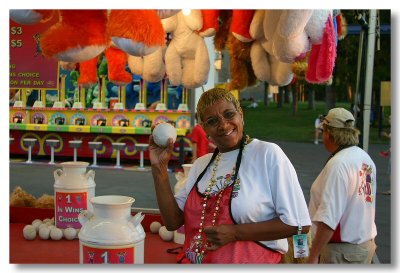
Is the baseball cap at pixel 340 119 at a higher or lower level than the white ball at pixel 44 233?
higher

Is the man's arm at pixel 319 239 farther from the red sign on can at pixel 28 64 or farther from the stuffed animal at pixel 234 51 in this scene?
the red sign on can at pixel 28 64

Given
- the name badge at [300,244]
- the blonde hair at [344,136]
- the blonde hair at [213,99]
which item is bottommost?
the name badge at [300,244]

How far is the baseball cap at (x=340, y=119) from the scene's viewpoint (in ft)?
7.37

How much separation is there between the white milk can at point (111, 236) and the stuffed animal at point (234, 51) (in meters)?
0.98

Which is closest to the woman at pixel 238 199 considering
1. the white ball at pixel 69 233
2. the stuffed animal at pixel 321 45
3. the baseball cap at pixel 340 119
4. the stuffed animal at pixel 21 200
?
the stuffed animal at pixel 321 45

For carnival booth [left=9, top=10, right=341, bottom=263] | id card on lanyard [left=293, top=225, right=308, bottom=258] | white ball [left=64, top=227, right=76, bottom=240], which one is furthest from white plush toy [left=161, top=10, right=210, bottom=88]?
id card on lanyard [left=293, top=225, right=308, bottom=258]

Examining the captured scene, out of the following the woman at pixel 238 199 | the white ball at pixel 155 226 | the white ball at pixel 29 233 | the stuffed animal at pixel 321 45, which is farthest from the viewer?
the white ball at pixel 155 226

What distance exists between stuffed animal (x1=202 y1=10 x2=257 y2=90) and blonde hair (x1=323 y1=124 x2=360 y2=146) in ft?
1.75

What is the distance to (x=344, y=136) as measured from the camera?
7.21 feet

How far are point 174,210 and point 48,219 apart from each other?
51.1 inches

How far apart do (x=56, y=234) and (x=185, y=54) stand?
3.40 feet

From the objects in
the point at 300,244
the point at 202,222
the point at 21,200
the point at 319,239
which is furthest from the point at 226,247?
the point at 21,200

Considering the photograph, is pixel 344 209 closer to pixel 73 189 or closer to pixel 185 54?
pixel 185 54

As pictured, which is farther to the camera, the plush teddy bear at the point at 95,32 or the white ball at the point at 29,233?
the white ball at the point at 29,233
